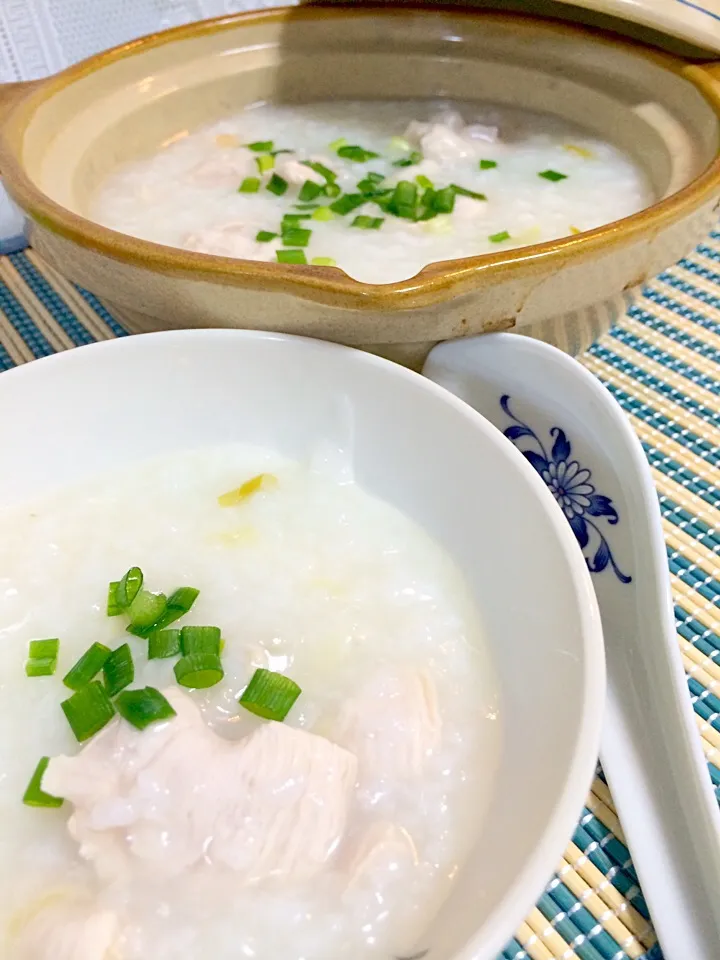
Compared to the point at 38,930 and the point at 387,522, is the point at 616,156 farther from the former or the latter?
the point at 38,930

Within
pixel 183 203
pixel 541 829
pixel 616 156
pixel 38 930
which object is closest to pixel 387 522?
pixel 541 829

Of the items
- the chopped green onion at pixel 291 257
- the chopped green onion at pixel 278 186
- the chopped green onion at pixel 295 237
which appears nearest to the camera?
the chopped green onion at pixel 291 257

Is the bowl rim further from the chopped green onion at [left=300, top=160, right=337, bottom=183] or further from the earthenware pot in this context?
the chopped green onion at [left=300, top=160, right=337, bottom=183]

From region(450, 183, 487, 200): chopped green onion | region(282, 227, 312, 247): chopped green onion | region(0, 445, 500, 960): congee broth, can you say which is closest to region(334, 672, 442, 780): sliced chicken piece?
region(0, 445, 500, 960): congee broth

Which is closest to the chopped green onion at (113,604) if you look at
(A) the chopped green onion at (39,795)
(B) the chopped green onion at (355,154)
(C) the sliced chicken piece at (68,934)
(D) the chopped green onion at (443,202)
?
(A) the chopped green onion at (39,795)

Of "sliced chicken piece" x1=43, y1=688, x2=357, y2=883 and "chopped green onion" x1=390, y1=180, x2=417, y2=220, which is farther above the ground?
"chopped green onion" x1=390, y1=180, x2=417, y2=220

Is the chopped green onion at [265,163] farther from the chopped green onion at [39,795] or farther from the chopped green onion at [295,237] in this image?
the chopped green onion at [39,795]
